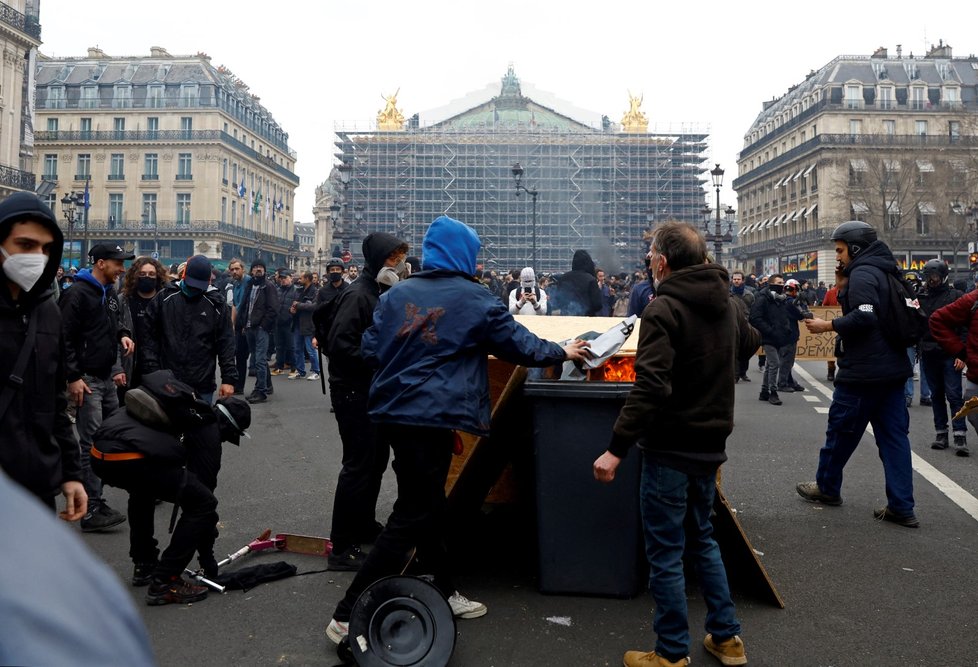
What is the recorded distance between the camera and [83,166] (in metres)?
64.2

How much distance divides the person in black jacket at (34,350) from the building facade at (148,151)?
6114 cm

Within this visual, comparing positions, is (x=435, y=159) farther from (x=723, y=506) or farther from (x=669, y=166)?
(x=723, y=506)

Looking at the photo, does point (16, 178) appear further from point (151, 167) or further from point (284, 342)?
point (284, 342)

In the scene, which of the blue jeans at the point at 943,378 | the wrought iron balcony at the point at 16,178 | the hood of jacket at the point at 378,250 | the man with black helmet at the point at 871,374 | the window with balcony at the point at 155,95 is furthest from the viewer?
the window with balcony at the point at 155,95

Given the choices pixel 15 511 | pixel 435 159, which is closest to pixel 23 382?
pixel 15 511

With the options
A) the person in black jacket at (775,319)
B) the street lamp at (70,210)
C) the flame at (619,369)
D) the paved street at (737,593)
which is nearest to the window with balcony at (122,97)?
the street lamp at (70,210)

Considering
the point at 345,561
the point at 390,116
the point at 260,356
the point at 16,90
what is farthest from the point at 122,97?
the point at 345,561

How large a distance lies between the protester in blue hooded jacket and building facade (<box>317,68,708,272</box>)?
56.0m

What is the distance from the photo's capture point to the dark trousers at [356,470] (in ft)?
14.8

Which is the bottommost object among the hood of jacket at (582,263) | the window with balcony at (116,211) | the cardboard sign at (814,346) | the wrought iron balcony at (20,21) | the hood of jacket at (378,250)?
the cardboard sign at (814,346)

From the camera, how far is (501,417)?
407 centimetres

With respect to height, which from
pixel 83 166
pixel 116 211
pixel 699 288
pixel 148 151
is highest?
pixel 148 151

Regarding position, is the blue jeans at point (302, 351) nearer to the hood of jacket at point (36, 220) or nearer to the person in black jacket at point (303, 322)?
the person in black jacket at point (303, 322)

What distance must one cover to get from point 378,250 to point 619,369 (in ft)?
5.09
